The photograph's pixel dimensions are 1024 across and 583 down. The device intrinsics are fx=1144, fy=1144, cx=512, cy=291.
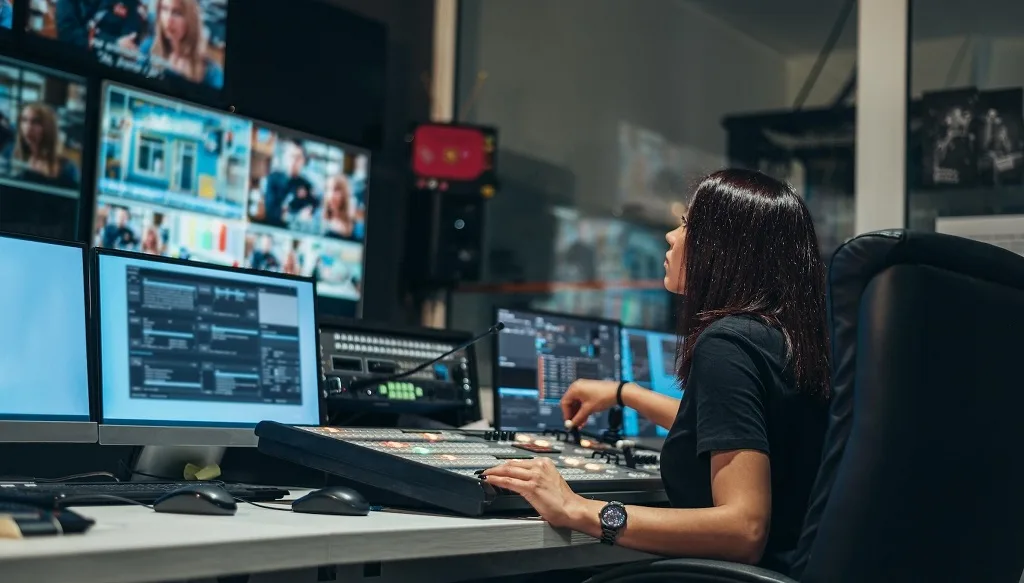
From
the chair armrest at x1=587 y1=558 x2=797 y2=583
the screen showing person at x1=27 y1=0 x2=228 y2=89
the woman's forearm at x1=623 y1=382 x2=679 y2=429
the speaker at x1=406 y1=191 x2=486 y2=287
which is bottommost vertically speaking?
the chair armrest at x1=587 y1=558 x2=797 y2=583

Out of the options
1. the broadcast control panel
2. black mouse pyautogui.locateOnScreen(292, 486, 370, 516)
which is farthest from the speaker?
black mouse pyautogui.locateOnScreen(292, 486, 370, 516)

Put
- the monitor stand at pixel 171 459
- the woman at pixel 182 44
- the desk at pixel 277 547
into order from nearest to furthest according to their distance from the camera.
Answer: the desk at pixel 277 547 < the monitor stand at pixel 171 459 < the woman at pixel 182 44

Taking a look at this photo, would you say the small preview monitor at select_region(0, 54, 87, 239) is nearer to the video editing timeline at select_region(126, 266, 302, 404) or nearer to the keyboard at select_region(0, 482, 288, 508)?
the video editing timeline at select_region(126, 266, 302, 404)

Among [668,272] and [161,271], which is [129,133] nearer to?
[161,271]

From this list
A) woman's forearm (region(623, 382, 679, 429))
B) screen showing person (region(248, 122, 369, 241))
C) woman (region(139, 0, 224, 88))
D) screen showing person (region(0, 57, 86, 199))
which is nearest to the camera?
woman's forearm (region(623, 382, 679, 429))

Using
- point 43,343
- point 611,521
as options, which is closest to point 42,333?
point 43,343

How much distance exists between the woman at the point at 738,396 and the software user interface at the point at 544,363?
0.92 m

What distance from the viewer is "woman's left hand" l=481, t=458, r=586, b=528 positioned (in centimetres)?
164

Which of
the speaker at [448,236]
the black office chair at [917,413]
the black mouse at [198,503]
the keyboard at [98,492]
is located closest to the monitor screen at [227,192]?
the speaker at [448,236]

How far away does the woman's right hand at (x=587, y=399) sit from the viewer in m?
2.45

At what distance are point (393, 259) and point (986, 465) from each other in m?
3.29

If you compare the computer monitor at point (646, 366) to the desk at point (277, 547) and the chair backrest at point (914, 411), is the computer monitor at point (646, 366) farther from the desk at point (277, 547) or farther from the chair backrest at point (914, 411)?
the chair backrest at point (914, 411)

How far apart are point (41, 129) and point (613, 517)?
228 centimetres

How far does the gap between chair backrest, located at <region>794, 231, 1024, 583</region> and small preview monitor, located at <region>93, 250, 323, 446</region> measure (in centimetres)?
114
